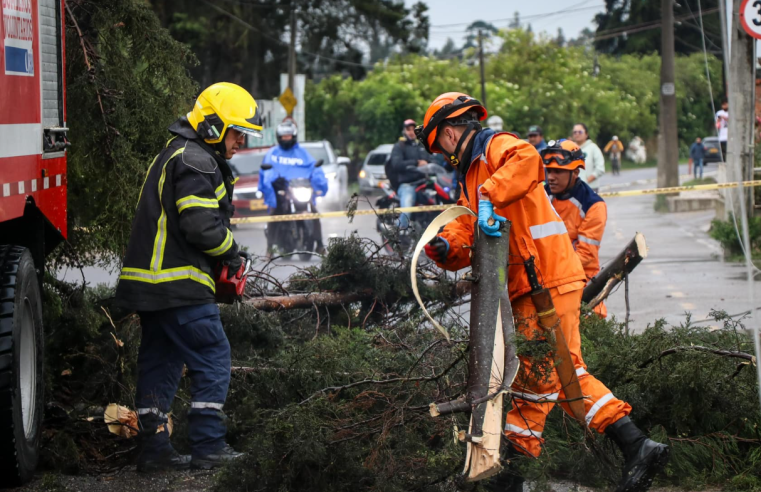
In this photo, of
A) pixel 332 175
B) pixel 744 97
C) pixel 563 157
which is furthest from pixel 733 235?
pixel 332 175

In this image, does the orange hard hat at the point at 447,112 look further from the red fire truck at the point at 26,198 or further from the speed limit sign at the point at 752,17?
the speed limit sign at the point at 752,17

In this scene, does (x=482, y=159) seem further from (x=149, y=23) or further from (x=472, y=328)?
(x=149, y=23)

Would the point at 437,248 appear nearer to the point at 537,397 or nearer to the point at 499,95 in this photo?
the point at 537,397

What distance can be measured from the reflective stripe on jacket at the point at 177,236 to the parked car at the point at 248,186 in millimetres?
13245

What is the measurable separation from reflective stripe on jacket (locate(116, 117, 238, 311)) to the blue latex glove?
136cm

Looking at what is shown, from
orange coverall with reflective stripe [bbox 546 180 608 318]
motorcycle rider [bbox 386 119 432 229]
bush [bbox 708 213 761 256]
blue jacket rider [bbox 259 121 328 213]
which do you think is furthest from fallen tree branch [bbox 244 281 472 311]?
motorcycle rider [bbox 386 119 432 229]

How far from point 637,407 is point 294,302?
2.52 meters

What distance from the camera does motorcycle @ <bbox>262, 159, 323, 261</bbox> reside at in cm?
1248

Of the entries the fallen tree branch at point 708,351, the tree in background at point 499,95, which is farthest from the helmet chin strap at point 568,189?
the tree in background at point 499,95

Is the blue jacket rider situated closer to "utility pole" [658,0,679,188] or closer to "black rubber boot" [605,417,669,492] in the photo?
"black rubber boot" [605,417,669,492]

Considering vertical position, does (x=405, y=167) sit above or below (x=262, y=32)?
below

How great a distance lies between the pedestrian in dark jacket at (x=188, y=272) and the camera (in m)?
4.51

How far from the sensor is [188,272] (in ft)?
14.9

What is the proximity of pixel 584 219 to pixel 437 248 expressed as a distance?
7.92 feet
